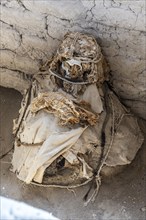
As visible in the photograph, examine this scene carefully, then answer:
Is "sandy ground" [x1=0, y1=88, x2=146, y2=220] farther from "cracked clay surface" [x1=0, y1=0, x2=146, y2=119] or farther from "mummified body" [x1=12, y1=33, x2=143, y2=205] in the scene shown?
"cracked clay surface" [x1=0, y1=0, x2=146, y2=119]

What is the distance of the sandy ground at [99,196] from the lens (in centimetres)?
210

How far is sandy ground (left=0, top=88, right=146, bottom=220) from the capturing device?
2104mm

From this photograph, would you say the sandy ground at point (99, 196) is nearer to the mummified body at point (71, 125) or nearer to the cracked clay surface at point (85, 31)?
the mummified body at point (71, 125)

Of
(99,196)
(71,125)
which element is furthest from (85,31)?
(99,196)

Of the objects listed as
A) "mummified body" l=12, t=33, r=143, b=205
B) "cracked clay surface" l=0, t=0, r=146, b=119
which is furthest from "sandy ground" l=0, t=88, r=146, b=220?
"cracked clay surface" l=0, t=0, r=146, b=119

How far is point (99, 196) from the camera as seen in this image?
2.17m

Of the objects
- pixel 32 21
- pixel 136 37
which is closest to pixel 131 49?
pixel 136 37

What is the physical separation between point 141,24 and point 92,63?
0.28 m

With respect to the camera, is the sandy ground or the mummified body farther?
the sandy ground

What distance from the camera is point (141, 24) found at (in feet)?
6.51

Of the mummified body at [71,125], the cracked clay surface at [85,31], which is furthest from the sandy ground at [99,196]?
the cracked clay surface at [85,31]

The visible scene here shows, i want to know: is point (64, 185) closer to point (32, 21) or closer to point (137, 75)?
point (137, 75)

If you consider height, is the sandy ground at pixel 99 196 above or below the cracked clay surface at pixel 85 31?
below

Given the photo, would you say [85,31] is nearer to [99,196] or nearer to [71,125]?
[71,125]
